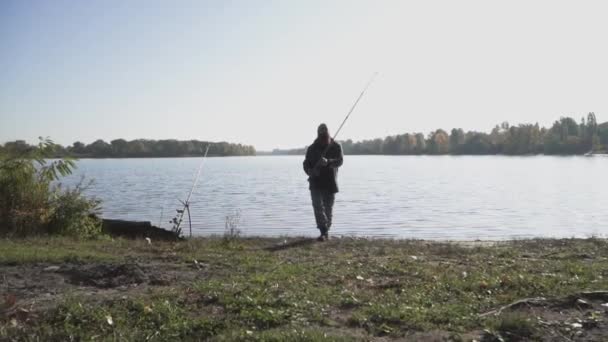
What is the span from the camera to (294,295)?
641 centimetres

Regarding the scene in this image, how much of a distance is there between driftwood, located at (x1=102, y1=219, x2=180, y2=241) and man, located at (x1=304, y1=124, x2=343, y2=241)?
3818mm

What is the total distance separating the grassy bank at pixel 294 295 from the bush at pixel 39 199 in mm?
2713

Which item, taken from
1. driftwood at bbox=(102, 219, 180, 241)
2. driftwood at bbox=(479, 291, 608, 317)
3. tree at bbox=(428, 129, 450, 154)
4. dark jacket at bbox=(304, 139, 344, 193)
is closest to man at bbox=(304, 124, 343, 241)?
dark jacket at bbox=(304, 139, 344, 193)

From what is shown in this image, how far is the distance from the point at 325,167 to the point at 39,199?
7.57 metres

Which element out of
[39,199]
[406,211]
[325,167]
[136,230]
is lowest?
[406,211]

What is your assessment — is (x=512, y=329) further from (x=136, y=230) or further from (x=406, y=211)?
(x=406, y=211)

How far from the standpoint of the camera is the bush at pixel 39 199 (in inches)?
492

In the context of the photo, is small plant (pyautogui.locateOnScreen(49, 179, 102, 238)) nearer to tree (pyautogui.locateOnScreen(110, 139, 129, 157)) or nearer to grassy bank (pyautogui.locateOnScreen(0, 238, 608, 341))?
grassy bank (pyautogui.locateOnScreen(0, 238, 608, 341))

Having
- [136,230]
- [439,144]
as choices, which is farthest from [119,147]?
[136,230]

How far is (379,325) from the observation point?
18.0 feet

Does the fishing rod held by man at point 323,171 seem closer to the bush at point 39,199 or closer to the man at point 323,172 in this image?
the man at point 323,172

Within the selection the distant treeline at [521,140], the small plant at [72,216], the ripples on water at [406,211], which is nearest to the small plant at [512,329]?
the small plant at [72,216]

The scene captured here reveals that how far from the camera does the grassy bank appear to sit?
17.3 feet

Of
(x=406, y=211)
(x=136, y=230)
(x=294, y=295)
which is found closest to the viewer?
(x=294, y=295)
